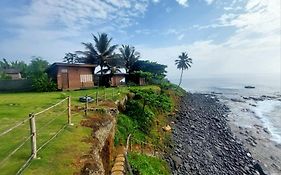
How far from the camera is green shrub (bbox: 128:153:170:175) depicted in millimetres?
11836

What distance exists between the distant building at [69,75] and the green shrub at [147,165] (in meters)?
19.1

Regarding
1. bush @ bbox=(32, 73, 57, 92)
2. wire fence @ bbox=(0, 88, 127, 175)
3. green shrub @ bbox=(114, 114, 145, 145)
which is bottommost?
green shrub @ bbox=(114, 114, 145, 145)

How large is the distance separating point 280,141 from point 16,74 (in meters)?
43.1

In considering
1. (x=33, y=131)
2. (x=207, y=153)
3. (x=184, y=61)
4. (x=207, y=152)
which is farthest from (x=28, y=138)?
(x=184, y=61)

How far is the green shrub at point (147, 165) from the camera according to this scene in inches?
466

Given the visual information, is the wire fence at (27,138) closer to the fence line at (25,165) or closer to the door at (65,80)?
the fence line at (25,165)

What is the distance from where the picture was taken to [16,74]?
1822 inches

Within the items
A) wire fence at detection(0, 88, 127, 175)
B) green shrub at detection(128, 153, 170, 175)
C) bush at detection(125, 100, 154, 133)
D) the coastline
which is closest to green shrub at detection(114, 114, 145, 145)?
bush at detection(125, 100, 154, 133)

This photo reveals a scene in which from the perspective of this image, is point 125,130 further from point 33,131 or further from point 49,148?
point 33,131

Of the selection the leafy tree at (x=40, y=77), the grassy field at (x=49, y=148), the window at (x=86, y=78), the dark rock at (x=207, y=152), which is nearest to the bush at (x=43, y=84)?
the leafy tree at (x=40, y=77)

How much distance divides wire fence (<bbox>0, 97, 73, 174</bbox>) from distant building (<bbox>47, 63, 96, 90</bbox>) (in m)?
19.2

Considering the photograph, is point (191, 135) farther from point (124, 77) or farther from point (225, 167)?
point (124, 77)

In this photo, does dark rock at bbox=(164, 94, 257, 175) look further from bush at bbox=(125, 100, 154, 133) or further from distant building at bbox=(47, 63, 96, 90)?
distant building at bbox=(47, 63, 96, 90)

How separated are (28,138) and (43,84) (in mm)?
24221
